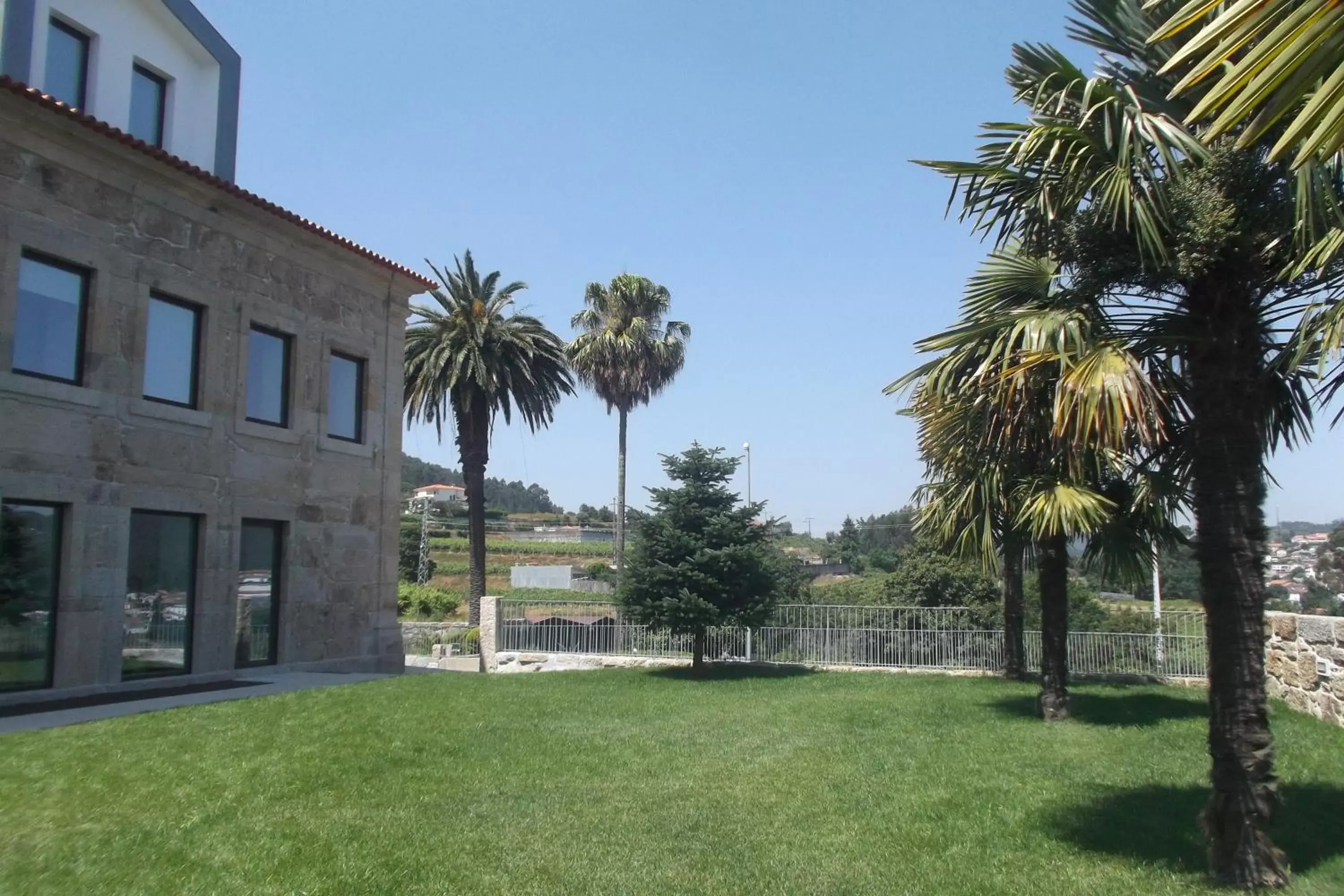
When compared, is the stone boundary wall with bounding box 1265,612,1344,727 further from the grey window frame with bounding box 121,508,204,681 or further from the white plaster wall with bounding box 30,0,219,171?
the white plaster wall with bounding box 30,0,219,171

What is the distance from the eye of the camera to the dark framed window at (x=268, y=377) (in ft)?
54.3

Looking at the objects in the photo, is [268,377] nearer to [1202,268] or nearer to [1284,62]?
[1202,268]

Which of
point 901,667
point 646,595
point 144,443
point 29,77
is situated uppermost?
point 29,77

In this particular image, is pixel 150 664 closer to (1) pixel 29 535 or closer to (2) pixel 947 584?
(1) pixel 29 535

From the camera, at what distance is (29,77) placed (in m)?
15.2

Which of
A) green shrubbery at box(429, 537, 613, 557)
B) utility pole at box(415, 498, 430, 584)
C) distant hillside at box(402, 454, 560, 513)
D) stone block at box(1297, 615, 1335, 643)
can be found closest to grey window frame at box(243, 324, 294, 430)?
stone block at box(1297, 615, 1335, 643)

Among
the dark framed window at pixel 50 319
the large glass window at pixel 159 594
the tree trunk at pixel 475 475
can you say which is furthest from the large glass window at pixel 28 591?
the tree trunk at pixel 475 475

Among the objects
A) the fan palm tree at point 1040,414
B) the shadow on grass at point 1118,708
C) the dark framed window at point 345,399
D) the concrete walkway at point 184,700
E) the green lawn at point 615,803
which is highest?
the dark framed window at point 345,399

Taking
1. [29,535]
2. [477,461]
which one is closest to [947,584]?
[477,461]

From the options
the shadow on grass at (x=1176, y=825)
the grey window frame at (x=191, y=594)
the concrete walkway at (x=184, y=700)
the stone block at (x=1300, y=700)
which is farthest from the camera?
the grey window frame at (x=191, y=594)

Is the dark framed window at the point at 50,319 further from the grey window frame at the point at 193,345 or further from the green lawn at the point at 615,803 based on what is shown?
the green lawn at the point at 615,803

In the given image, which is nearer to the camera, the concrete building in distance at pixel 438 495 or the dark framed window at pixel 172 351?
the dark framed window at pixel 172 351

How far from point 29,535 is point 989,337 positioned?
12.2m

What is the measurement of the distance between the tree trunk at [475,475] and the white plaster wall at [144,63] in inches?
576
